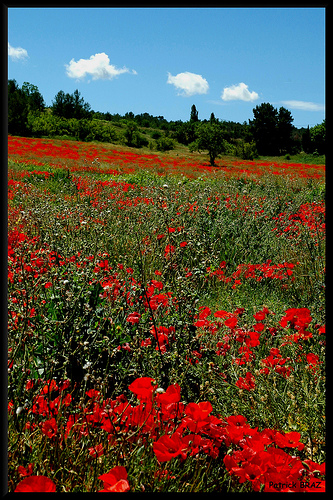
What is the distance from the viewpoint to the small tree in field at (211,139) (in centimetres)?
2497

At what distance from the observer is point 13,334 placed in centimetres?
214

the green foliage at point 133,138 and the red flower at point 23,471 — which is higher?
the green foliage at point 133,138

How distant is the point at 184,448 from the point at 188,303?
1229 millimetres

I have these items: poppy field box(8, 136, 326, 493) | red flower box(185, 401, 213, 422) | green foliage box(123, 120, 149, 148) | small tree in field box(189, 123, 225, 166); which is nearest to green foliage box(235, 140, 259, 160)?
small tree in field box(189, 123, 225, 166)

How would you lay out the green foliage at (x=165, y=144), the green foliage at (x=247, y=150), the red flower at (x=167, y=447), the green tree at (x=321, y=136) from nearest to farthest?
1. the red flower at (x=167, y=447)
2. the green tree at (x=321, y=136)
3. the green foliage at (x=247, y=150)
4. the green foliage at (x=165, y=144)

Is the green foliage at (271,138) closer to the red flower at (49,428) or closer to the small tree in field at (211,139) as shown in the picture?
the small tree in field at (211,139)

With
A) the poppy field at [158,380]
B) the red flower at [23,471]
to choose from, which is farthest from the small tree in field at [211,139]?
the red flower at [23,471]

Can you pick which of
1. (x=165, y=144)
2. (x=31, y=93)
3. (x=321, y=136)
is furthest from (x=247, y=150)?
(x=31, y=93)

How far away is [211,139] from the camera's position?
25.0 m

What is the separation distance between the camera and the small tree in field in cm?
2497

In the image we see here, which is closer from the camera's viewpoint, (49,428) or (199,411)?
(199,411)

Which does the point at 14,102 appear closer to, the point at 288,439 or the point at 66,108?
the point at 288,439

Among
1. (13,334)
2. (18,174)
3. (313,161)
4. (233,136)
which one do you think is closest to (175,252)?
(13,334)

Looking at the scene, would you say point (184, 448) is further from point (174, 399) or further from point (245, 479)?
point (245, 479)
